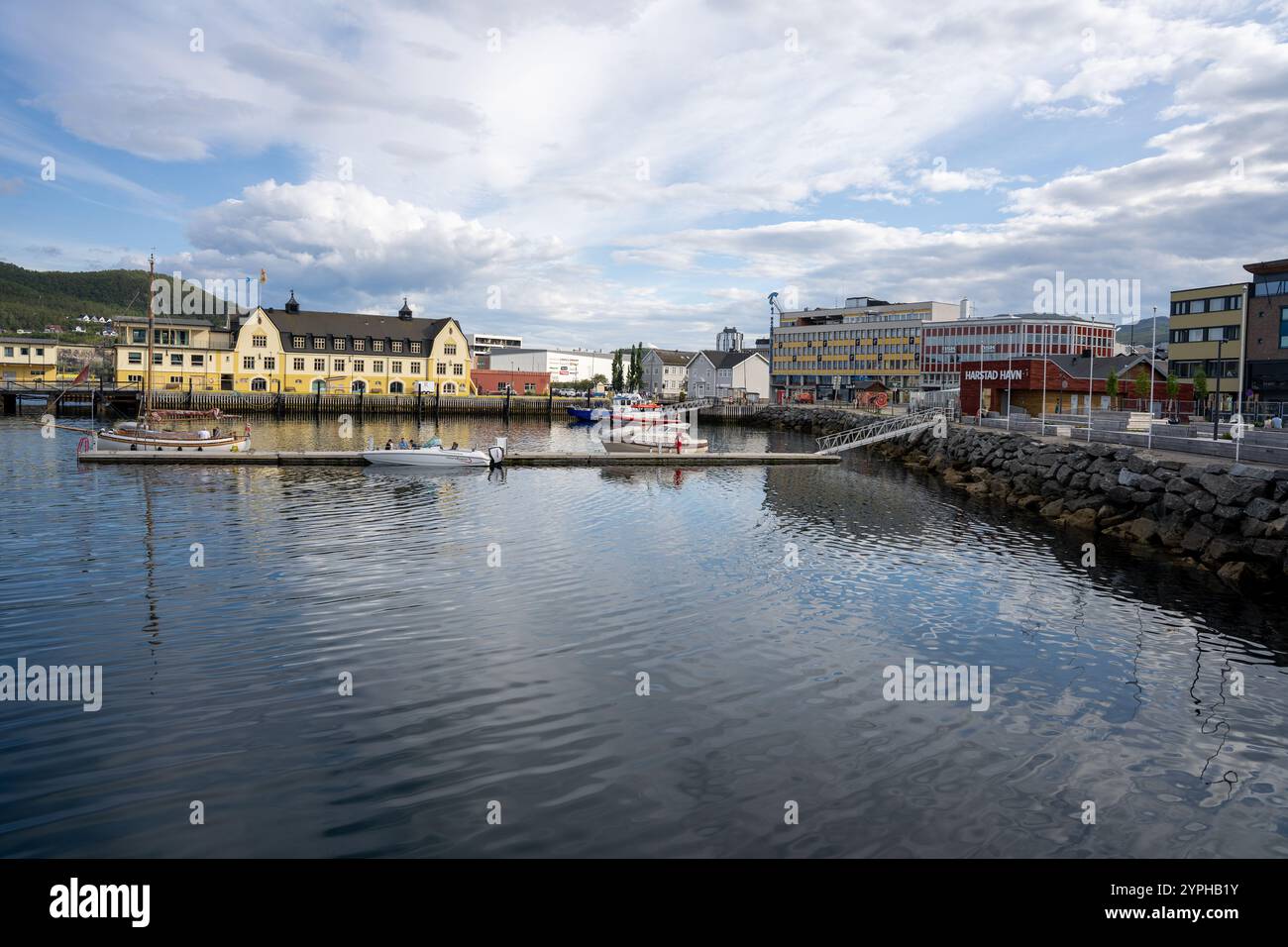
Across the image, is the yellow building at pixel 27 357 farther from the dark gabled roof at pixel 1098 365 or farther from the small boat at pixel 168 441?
the dark gabled roof at pixel 1098 365

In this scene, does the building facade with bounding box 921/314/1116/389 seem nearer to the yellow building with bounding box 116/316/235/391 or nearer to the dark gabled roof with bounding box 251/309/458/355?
the dark gabled roof with bounding box 251/309/458/355

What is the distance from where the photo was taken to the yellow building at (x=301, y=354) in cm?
11162

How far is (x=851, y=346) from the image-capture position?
550ft

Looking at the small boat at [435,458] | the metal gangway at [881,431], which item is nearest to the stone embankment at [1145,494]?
the metal gangway at [881,431]

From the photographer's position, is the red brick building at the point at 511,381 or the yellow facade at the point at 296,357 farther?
the red brick building at the point at 511,381

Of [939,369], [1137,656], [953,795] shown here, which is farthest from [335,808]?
[939,369]

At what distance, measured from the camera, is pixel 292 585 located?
71.4ft

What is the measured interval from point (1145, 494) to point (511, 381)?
113 m

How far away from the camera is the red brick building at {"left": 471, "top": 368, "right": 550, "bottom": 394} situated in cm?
13625

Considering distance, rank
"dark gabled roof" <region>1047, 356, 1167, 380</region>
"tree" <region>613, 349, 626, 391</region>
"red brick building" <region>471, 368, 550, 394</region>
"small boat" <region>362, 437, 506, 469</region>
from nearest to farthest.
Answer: "small boat" <region>362, 437, 506, 469</region>
"dark gabled roof" <region>1047, 356, 1167, 380</region>
"red brick building" <region>471, 368, 550, 394</region>
"tree" <region>613, 349, 626, 391</region>

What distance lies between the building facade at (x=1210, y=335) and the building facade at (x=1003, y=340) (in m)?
49.3

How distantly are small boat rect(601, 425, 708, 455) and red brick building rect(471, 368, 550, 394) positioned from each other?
236ft

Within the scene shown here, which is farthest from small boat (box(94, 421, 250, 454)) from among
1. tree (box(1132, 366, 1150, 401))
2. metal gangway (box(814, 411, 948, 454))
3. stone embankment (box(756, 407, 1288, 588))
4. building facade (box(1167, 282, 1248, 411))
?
building facade (box(1167, 282, 1248, 411))

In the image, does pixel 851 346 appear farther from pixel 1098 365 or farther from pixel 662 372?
pixel 1098 365
